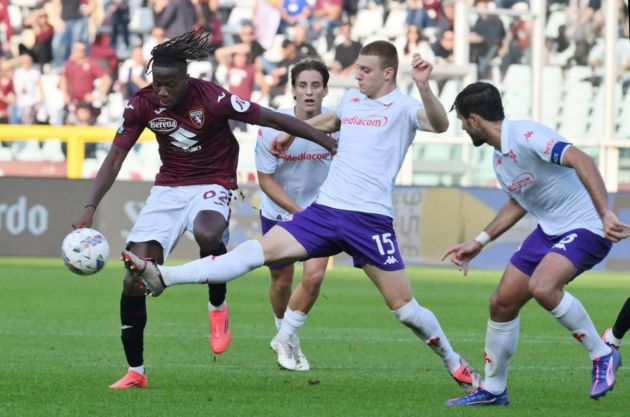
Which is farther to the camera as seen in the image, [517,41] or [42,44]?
[42,44]

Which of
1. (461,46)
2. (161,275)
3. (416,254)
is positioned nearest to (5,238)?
(416,254)

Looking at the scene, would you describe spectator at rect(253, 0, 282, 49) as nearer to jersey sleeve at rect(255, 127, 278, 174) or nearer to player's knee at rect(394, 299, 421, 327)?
jersey sleeve at rect(255, 127, 278, 174)

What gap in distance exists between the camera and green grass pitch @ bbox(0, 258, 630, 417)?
8.22m

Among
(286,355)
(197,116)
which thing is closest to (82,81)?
(286,355)

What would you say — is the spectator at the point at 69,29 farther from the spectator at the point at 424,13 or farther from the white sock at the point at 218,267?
the white sock at the point at 218,267

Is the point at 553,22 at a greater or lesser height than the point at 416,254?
greater

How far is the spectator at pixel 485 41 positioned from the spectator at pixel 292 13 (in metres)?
4.17

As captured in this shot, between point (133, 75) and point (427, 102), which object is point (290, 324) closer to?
point (427, 102)

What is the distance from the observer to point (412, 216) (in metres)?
22.4

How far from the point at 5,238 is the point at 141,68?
16.5 ft

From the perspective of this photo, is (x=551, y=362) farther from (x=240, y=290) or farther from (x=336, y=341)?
(x=240, y=290)

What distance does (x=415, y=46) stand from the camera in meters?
26.3

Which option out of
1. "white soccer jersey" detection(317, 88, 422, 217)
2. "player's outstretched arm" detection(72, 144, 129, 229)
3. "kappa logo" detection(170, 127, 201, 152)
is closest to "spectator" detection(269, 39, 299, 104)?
"kappa logo" detection(170, 127, 201, 152)

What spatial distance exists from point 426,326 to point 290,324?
2.16m
